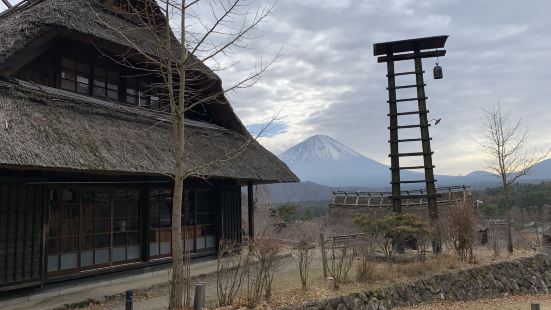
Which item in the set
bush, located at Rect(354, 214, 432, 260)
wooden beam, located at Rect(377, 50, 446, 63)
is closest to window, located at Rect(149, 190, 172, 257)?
bush, located at Rect(354, 214, 432, 260)

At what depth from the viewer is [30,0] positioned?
41.7 feet

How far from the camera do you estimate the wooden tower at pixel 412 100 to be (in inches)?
567

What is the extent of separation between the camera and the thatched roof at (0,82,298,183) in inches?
299

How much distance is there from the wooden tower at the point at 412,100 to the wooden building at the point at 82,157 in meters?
4.69

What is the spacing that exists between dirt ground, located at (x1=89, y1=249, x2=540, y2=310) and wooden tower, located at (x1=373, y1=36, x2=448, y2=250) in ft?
7.45

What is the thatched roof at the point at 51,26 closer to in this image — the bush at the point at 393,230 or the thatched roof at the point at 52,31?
the thatched roof at the point at 52,31

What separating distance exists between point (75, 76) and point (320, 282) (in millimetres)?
7619

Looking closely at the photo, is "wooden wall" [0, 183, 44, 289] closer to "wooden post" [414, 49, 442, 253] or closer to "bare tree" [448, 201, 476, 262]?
"bare tree" [448, 201, 476, 262]

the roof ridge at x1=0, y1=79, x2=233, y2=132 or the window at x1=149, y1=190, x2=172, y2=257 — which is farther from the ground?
the roof ridge at x1=0, y1=79, x2=233, y2=132

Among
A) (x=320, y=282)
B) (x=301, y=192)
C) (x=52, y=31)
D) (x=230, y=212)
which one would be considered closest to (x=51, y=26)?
(x=52, y=31)

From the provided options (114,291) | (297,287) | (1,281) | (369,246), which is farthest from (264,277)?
(1,281)

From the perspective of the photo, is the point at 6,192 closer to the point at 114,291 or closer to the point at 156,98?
the point at 114,291

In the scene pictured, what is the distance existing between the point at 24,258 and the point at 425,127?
1181cm

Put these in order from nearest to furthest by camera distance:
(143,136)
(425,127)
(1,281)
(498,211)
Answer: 1. (1,281)
2. (143,136)
3. (425,127)
4. (498,211)
